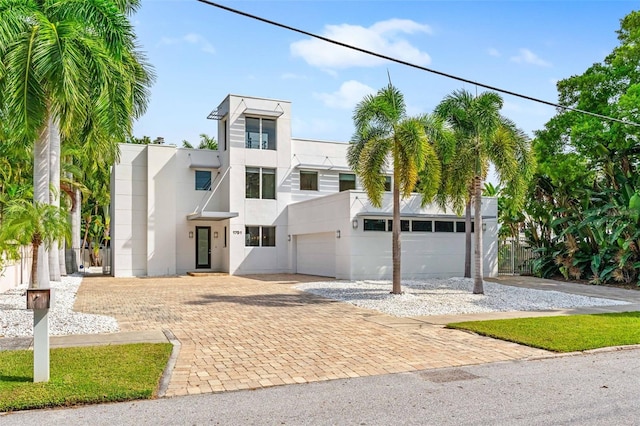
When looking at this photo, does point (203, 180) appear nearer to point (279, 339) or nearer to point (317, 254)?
point (317, 254)

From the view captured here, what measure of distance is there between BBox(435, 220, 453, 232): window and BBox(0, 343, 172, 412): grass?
15.6m

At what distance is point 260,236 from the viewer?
24922mm

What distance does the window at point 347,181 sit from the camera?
86.7 ft

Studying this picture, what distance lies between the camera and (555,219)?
2131cm

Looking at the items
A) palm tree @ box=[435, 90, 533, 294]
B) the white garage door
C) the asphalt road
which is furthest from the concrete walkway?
the white garage door

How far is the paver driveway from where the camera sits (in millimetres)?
6750

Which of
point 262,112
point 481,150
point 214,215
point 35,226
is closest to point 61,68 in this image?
point 35,226

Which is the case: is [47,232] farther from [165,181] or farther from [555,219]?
[555,219]

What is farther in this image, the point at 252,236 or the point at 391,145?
the point at 252,236

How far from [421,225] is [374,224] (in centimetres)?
222

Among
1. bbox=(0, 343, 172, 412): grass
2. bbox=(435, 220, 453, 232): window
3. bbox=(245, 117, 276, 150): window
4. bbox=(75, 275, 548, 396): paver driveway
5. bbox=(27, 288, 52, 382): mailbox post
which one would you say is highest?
bbox=(245, 117, 276, 150): window

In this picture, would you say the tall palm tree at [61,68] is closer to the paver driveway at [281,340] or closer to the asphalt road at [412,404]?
the paver driveway at [281,340]

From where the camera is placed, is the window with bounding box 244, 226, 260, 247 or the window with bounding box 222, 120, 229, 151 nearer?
the window with bounding box 244, 226, 260, 247

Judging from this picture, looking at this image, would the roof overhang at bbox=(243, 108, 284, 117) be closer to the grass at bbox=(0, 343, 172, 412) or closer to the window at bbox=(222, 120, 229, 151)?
the window at bbox=(222, 120, 229, 151)
